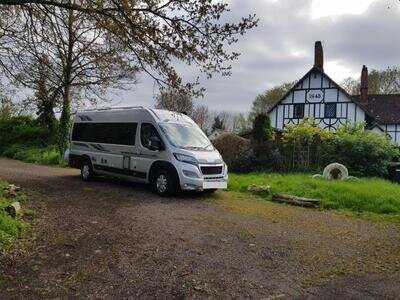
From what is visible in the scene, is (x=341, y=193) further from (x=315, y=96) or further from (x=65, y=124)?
(x=315, y=96)

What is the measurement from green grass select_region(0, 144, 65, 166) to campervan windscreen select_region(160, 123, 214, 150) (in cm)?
1191

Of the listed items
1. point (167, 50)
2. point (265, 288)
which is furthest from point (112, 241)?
point (167, 50)

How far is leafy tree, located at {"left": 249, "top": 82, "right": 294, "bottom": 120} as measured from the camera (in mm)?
61884

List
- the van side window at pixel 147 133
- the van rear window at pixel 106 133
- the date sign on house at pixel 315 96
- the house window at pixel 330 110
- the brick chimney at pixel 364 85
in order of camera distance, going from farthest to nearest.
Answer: the brick chimney at pixel 364 85 < the date sign on house at pixel 315 96 < the house window at pixel 330 110 < the van rear window at pixel 106 133 < the van side window at pixel 147 133

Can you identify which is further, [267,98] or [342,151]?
[267,98]

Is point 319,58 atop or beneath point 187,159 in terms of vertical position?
atop

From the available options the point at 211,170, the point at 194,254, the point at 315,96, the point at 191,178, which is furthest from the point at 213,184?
the point at 315,96

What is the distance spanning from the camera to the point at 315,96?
39.9 meters

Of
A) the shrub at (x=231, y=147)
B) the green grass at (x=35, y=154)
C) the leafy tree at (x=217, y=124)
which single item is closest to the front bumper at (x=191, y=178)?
the shrub at (x=231, y=147)

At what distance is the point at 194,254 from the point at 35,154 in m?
22.5

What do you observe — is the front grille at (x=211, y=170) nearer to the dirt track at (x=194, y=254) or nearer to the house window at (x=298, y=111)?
the dirt track at (x=194, y=254)

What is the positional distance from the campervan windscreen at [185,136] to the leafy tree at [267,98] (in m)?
48.6

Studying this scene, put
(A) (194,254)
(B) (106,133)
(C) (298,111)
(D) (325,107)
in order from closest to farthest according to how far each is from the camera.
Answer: (A) (194,254), (B) (106,133), (D) (325,107), (C) (298,111)

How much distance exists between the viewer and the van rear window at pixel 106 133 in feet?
47.0
